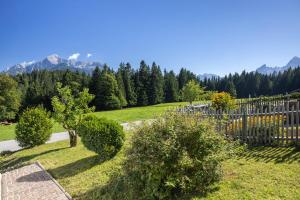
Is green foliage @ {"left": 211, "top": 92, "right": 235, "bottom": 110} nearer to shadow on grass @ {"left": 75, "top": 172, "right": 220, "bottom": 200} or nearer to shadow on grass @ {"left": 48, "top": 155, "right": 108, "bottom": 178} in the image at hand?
shadow on grass @ {"left": 48, "top": 155, "right": 108, "bottom": 178}

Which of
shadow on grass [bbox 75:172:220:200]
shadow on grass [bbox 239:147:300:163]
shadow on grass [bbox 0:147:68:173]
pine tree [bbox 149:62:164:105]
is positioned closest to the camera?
shadow on grass [bbox 75:172:220:200]

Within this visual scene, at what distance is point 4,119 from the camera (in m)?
43.0

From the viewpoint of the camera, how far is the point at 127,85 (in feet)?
185

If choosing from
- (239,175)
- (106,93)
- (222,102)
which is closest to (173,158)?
(239,175)

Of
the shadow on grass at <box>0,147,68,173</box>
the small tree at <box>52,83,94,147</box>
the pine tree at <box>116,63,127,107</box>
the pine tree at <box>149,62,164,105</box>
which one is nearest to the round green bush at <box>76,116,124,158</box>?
the small tree at <box>52,83,94,147</box>

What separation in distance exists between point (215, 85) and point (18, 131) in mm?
73169

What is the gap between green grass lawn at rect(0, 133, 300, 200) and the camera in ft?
16.3

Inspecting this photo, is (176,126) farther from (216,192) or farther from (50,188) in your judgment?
(50,188)

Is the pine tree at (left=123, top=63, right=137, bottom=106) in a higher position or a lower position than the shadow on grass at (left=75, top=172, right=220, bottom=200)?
higher

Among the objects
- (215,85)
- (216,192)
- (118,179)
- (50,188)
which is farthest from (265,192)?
(215,85)

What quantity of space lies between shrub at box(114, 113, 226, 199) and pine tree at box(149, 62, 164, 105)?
53.2m

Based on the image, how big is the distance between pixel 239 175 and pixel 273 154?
6.22 feet

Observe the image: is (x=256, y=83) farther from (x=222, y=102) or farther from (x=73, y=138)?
(x=73, y=138)

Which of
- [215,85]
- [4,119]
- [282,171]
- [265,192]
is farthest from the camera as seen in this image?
[215,85]
